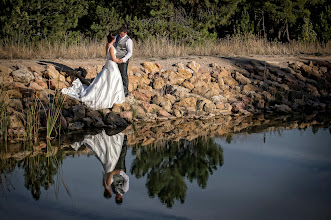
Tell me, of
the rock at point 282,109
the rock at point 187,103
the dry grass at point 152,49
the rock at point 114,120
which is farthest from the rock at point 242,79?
the rock at point 114,120

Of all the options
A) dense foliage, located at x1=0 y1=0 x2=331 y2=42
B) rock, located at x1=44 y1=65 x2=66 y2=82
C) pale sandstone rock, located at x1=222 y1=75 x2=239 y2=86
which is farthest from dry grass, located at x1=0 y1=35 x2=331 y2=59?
pale sandstone rock, located at x1=222 y1=75 x2=239 y2=86

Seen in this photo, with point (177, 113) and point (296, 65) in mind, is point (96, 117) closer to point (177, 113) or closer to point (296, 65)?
point (177, 113)

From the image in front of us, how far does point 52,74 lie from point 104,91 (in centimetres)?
179

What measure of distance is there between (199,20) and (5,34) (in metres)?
9.80

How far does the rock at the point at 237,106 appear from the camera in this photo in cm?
1428

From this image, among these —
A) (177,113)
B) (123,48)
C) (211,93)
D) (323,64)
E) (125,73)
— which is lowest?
(177,113)

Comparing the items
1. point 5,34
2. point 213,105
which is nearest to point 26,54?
point 5,34

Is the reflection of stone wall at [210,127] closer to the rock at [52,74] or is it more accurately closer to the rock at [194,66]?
the rock at [194,66]

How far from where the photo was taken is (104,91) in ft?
41.2

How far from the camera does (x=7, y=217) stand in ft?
20.2

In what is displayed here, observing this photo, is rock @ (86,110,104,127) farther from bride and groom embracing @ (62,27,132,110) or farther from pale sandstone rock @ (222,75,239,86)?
pale sandstone rock @ (222,75,239,86)

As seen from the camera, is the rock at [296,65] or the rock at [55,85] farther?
the rock at [296,65]

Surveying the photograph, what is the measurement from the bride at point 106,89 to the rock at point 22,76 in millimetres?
1189

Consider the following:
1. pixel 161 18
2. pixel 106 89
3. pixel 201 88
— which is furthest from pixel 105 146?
pixel 161 18
